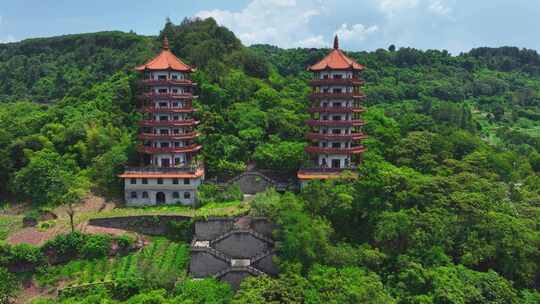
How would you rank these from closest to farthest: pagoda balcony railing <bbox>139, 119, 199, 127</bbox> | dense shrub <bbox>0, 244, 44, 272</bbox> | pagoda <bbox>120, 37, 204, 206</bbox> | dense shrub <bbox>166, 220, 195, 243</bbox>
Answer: dense shrub <bbox>0, 244, 44, 272</bbox> → dense shrub <bbox>166, 220, 195, 243</bbox> → pagoda <bbox>120, 37, 204, 206</bbox> → pagoda balcony railing <bbox>139, 119, 199, 127</bbox>

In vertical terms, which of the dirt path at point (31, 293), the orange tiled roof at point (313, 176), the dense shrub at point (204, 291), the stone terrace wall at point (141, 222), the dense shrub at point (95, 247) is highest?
the orange tiled roof at point (313, 176)

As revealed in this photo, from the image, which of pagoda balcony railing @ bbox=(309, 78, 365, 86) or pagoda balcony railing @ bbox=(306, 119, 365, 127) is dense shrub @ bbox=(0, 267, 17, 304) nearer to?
pagoda balcony railing @ bbox=(306, 119, 365, 127)

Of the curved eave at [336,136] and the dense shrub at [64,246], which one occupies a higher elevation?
the curved eave at [336,136]

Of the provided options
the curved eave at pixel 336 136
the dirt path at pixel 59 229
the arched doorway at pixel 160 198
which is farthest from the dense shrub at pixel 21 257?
the curved eave at pixel 336 136

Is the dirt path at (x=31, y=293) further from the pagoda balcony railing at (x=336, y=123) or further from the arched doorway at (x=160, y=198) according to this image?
the pagoda balcony railing at (x=336, y=123)

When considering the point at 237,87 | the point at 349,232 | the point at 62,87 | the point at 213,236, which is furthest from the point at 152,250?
the point at 62,87

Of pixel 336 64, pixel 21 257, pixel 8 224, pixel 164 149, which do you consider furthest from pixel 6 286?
pixel 336 64

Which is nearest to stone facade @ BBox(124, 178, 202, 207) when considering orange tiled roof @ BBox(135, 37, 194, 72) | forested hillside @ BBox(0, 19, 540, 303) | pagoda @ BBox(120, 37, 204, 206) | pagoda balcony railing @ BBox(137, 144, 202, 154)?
pagoda @ BBox(120, 37, 204, 206)

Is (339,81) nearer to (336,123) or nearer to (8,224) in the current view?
(336,123)
